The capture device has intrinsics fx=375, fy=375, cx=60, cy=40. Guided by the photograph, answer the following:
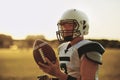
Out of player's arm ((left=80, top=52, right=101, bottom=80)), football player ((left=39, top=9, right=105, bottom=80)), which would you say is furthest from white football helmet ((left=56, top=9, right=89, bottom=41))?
player's arm ((left=80, top=52, right=101, bottom=80))

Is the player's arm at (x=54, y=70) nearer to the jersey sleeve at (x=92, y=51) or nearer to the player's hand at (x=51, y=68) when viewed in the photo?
the player's hand at (x=51, y=68)

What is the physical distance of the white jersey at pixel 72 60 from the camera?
1605mm

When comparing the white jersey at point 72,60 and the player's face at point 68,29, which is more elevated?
the player's face at point 68,29

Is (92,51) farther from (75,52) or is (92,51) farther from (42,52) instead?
(42,52)

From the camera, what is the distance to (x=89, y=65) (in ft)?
5.11

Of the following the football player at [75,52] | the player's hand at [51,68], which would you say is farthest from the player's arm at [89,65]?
the player's hand at [51,68]

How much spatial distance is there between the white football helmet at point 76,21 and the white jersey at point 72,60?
56mm

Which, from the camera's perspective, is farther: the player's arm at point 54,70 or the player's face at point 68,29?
the player's face at point 68,29

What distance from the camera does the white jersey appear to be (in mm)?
1605

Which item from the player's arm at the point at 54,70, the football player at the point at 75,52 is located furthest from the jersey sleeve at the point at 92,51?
the player's arm at the point at 54,70

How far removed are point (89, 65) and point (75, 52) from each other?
0.33 ft

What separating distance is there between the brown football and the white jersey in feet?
0.19

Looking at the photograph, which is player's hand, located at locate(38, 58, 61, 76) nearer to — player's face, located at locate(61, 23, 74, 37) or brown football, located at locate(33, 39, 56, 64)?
brown football, located at locate(33, 39, 56, 64)

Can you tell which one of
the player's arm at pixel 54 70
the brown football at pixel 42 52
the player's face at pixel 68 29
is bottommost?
the player's arm at pixel 54 70
